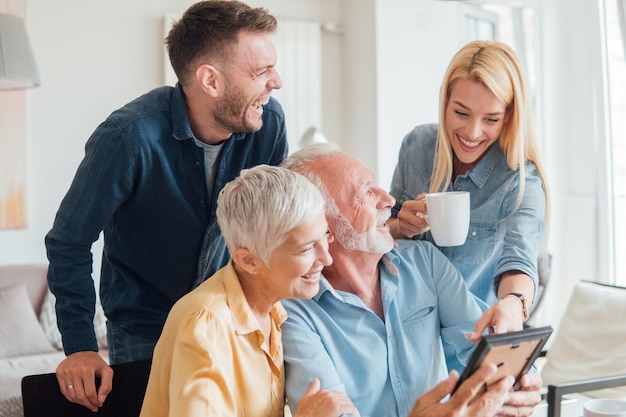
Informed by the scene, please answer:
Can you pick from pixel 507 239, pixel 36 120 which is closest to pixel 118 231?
pixel 507 239

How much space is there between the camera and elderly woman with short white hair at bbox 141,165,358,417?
4.80 feet

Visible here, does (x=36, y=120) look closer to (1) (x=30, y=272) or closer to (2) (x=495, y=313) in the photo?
(1) (x=30, y=272)

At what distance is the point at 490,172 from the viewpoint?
2.07 metres

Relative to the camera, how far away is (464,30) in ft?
18.9

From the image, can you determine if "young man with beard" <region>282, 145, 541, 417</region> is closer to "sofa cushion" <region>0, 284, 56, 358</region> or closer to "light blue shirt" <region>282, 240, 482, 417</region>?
"light blue shirt" <region>282, 240, 482, 417</region>

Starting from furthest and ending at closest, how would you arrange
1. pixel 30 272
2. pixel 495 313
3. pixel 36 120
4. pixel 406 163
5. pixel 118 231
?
pixel 36 120
pixel 30 272
pixel 406 163
pixel 118 231
pixel 495 313

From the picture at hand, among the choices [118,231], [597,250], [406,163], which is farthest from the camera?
[597,250]

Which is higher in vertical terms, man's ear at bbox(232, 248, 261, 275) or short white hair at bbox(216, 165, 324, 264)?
short white hair at bbox(216, 165, 324, 264)

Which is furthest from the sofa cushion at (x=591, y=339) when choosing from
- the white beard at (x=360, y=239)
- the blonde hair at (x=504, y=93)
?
the white beard at (x=360, y=239)

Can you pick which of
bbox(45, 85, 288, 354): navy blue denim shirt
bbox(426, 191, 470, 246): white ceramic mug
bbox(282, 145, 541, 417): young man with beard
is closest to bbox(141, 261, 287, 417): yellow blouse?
bbox(282, 145, 541, 417): young man with beard

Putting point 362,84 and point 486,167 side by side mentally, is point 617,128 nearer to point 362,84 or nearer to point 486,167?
point 362,84

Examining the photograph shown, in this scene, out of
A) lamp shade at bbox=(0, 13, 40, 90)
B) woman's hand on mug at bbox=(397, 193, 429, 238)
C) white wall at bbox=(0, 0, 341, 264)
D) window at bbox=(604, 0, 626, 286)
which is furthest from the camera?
window at bbox=(604, 0, 626, 286)

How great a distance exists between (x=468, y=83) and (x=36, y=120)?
3.69 meters

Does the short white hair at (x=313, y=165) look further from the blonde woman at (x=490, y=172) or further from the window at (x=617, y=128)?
the window at (x=617, y=128)
